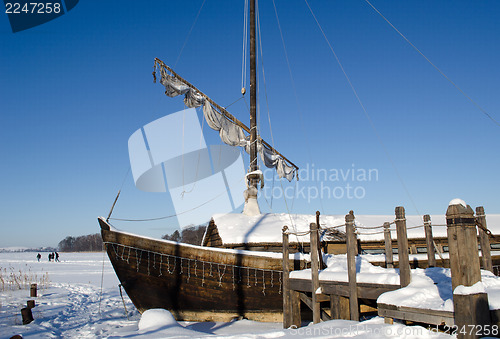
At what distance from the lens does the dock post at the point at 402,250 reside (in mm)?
5102

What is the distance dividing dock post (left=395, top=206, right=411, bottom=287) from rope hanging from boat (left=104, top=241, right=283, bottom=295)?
4.76m

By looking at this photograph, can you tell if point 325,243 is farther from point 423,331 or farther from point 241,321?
point 423,331

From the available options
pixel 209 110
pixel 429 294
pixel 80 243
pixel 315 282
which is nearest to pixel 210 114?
pixel 209 110

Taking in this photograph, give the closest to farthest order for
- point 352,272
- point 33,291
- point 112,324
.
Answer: point 352,272, point 112,324, point 33,291

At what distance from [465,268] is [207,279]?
726 cm

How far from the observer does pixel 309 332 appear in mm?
4594

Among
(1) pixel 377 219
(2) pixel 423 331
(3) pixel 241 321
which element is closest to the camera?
(2) pixel 423 331

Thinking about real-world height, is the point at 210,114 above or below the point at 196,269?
above

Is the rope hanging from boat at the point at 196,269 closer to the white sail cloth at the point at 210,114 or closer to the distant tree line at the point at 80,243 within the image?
the white sail cloth at the point at 210,114

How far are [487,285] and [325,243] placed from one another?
260 inches

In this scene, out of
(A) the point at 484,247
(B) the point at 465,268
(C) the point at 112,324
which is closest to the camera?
(B) the point at 465,268

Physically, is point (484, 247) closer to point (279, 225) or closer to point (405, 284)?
point (405, 284)

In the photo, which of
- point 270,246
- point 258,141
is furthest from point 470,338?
point 258,141

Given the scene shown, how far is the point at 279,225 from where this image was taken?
11.4 metres
